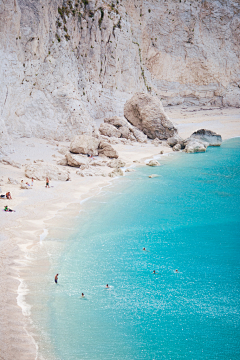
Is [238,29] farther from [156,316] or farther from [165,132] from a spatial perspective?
[156,316]

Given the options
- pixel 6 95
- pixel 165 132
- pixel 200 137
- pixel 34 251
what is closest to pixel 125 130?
pixel 165 132

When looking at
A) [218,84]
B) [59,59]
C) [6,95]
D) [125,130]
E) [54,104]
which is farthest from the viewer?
[218,84]

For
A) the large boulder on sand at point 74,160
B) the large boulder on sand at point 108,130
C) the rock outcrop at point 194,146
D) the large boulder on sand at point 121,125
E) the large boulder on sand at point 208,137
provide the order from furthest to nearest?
1. the large boulder on sand at point 208,137
2. the large boulder on sand at point 121,125
3. the large boulder on sand at point 108,130
4. the rock outcrop at point 194,146
5. the large boulder on sand at point 74,160

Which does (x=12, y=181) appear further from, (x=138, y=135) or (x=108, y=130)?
(x=138, y=135)

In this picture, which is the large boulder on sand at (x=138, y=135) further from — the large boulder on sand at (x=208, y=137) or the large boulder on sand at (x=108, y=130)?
the large boulder on sand at (x=208, y=137)

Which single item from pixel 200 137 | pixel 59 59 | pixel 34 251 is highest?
pixel 59 59

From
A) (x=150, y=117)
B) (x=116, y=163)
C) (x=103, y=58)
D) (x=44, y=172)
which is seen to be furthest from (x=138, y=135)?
(x=44, y=172)

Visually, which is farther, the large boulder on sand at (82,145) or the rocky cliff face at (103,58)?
the rocky cliff face at (103,58)

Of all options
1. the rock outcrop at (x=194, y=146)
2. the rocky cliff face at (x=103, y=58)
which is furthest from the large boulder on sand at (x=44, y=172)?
the rock outcrop at (x=194, y=146)
